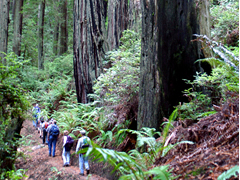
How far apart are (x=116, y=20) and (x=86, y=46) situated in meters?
4.21

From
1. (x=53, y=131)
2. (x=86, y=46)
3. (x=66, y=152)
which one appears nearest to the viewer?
(x=66, y=152)

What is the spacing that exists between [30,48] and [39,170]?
1581cm

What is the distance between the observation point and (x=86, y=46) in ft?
30.5

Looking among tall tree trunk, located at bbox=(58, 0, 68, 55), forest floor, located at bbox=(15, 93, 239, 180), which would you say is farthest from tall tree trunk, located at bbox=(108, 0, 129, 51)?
tall tree trunk, located at bbox=(58, 0, 68, 55)

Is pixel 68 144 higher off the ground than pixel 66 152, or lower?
higher

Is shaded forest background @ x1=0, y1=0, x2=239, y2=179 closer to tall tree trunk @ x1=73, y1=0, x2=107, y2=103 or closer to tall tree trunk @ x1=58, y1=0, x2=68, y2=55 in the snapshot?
tall tree trunk @ x1=73, y1=0, x2=107, y2=103

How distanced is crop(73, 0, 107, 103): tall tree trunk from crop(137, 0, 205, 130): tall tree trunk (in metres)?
5.12

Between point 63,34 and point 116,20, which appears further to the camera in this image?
point 63,34

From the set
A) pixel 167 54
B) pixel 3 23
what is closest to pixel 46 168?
pixel 167 54

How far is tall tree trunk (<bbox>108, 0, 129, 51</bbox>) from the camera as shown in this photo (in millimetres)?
12430

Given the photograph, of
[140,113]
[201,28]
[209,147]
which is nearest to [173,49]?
[201,28]

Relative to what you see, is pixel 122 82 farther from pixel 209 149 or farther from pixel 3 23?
pixel 3 23

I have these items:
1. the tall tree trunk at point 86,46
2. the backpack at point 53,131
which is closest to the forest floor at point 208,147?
the tall tree trunk at point 86,46

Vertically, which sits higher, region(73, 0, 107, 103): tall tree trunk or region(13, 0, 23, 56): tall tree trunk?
region(13, 0, 23, 56): tall tree trunk
